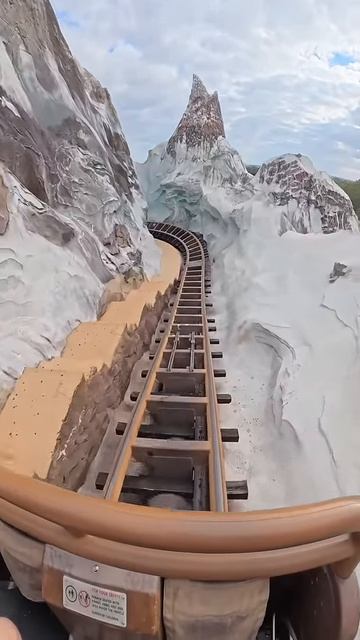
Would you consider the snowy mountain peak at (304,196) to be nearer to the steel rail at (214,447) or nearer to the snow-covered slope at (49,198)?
the snow-covered slope at (49,198)

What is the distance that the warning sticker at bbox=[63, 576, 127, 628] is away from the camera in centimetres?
100

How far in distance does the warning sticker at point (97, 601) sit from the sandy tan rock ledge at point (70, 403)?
1871mm

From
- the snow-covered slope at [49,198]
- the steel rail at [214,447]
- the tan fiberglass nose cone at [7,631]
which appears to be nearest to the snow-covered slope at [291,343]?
the steel rail at [214,447]

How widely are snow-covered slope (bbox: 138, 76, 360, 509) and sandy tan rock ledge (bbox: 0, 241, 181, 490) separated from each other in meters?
1.24

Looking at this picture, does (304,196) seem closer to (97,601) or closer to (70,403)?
(70,403)

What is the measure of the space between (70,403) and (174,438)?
1.28 meters

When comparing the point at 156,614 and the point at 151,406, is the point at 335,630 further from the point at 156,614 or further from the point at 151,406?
the point at 151,406

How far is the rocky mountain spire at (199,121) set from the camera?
21.7 meters

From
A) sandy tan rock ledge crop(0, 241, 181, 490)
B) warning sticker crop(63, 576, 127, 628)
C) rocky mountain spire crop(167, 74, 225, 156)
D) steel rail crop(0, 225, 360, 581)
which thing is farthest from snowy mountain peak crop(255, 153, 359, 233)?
warning sticker crop(63, 576, 127, 628)

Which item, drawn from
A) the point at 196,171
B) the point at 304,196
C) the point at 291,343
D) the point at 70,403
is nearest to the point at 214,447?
the point at 70,403

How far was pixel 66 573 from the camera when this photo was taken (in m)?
1.03

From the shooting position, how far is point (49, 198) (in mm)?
7016

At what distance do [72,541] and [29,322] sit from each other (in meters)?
3.42

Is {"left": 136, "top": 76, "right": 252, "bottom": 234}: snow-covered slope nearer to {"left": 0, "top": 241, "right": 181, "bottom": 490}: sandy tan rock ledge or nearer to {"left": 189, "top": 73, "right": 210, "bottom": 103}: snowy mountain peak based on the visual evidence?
{"left": 189, "top": 73, "right": 210, "bottom": 103}: snowy mountain peak
